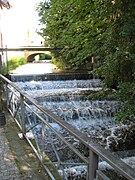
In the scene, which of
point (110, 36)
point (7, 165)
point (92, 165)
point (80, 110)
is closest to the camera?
point (92, 165)

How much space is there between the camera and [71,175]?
388 centimetres

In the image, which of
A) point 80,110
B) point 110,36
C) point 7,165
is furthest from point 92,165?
point 80,110

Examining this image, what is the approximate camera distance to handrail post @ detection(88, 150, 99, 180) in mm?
1620

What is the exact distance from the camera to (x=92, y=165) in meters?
1.65

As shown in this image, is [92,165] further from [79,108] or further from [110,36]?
[79,108]

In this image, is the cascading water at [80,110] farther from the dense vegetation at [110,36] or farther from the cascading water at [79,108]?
the dense vegetation at [110,36]

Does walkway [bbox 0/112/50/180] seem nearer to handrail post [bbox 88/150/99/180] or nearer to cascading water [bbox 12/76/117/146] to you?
handrail post [bbox 88/150/99/180]

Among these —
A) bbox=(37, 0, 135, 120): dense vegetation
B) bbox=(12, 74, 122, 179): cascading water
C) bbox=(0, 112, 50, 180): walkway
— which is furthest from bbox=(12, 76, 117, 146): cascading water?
bbox=(0, 112, 50, 180): walkway

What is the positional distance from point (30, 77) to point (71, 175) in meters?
8.19

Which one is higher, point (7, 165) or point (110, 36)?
point (110, 36)

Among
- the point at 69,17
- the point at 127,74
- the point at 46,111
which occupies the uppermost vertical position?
the point at 69,17

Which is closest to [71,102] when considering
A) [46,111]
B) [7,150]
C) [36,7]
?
[7,150]

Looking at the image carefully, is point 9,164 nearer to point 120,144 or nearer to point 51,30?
point 120,144

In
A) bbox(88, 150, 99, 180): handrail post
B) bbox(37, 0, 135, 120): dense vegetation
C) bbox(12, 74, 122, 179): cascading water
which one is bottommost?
bbox(12, 74, 122, 179): cascading water
